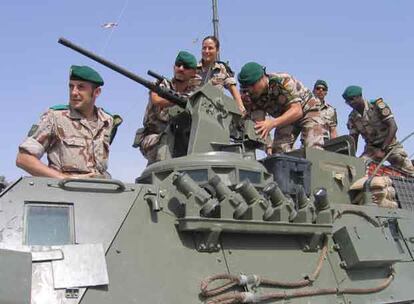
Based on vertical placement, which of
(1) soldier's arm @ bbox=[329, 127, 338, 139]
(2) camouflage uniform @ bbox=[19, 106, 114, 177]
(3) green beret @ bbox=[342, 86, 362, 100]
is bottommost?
(2) camouflage uniform @ bbox=[19, 106, 114, 177]

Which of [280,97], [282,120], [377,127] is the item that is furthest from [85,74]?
[377,127]

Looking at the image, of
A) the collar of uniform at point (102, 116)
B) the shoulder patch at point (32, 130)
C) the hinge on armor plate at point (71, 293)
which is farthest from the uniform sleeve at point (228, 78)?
the hinge on armor plate at point (71, 293)

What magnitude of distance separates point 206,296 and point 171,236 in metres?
0.53

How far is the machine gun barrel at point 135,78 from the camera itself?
265 inches

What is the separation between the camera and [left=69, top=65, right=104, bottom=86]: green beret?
19.7ft

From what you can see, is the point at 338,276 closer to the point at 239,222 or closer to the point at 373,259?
the point at 373,259

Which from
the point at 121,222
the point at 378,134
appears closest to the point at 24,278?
the point at 121,222

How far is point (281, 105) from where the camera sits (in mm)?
8352

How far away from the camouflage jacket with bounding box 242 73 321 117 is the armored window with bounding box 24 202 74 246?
4.35m

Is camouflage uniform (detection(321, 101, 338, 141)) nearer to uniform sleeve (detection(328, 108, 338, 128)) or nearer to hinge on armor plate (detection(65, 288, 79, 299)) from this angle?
uniform sleeve (detection(328, 108, 338, 128))

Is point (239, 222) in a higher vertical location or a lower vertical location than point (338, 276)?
Answer: higher

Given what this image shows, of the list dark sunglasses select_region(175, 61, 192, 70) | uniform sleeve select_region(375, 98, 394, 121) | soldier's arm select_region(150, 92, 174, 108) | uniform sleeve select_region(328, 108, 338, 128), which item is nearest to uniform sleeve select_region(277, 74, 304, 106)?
dark sunglasses select_region(175, 61, 192, 70)

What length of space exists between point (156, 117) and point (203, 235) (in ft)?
9.44

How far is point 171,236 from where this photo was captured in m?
4.89
